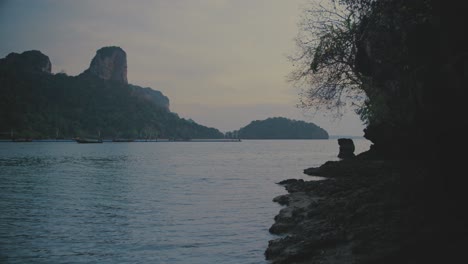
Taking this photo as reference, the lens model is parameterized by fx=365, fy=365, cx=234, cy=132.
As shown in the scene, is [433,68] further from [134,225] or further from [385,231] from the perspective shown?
[134,225]

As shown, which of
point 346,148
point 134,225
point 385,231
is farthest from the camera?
point 346,148

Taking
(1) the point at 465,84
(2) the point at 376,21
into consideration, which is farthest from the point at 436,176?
(2) the point at 376,21

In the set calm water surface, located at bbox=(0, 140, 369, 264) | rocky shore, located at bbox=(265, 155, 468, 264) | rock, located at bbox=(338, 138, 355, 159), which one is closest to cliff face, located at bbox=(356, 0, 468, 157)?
rocky shore, located at bbox=(265, 155, 468, 264)

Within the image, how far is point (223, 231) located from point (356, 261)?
710 centimetres

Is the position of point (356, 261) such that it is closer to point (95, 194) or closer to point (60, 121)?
point (95, 194)

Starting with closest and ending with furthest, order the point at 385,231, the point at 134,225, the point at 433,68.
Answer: the point at 433,68
the point at 385,231
the point at 134,225

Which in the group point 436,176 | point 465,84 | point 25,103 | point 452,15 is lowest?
point 436,176

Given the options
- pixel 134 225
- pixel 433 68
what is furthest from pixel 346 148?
pixel 433 68

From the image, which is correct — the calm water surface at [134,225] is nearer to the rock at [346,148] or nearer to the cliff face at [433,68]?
the cliff face at [433,68]

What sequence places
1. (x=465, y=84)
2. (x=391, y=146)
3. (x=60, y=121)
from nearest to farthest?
(x=465, y=84) < (x=391, y=146) < (x=60, y=121)

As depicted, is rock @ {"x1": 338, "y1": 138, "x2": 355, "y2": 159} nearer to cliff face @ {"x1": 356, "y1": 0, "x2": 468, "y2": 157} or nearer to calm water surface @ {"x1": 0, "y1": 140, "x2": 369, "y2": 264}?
calm water surface @ {"x1": 0, "y1": 140, "x2": 369, "y2": 264}

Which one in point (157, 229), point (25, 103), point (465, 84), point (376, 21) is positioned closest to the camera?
point (465, 84)

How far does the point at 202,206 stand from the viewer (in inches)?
775

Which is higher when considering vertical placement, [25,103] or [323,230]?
[25,103]
